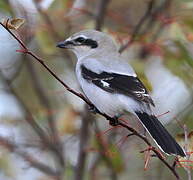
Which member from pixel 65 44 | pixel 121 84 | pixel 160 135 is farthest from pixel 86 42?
pixel 160 135

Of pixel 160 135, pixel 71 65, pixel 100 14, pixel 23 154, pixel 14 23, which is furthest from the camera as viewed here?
pixel 71 65

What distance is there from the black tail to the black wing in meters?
0.13

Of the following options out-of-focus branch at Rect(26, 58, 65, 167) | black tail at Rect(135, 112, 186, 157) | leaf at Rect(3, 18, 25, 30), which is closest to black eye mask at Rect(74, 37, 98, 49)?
out-of-focus branch at Rect(26, 58, 65, 167)

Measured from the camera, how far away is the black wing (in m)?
3.24

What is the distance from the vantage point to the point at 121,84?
3301 millimetres

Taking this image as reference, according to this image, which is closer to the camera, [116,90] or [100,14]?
[116,90]

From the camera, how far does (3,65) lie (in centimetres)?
400

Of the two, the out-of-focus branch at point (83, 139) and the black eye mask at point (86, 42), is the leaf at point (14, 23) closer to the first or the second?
the black eye mask at point (86, 42)

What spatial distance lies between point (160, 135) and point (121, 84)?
505mm

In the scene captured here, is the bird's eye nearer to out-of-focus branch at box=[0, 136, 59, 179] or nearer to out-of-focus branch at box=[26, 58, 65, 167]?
out-of-focus branch at box=[26, 58, 65, 167]

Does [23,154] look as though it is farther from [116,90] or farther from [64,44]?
[116,90]

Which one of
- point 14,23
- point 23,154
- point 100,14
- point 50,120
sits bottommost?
point 23,154

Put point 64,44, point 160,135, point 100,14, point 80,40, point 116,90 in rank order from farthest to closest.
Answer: point 100,14 < point 80,40 < point 64,44 < point 116,90 < point 160,135

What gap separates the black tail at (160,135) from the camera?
2.72 m
